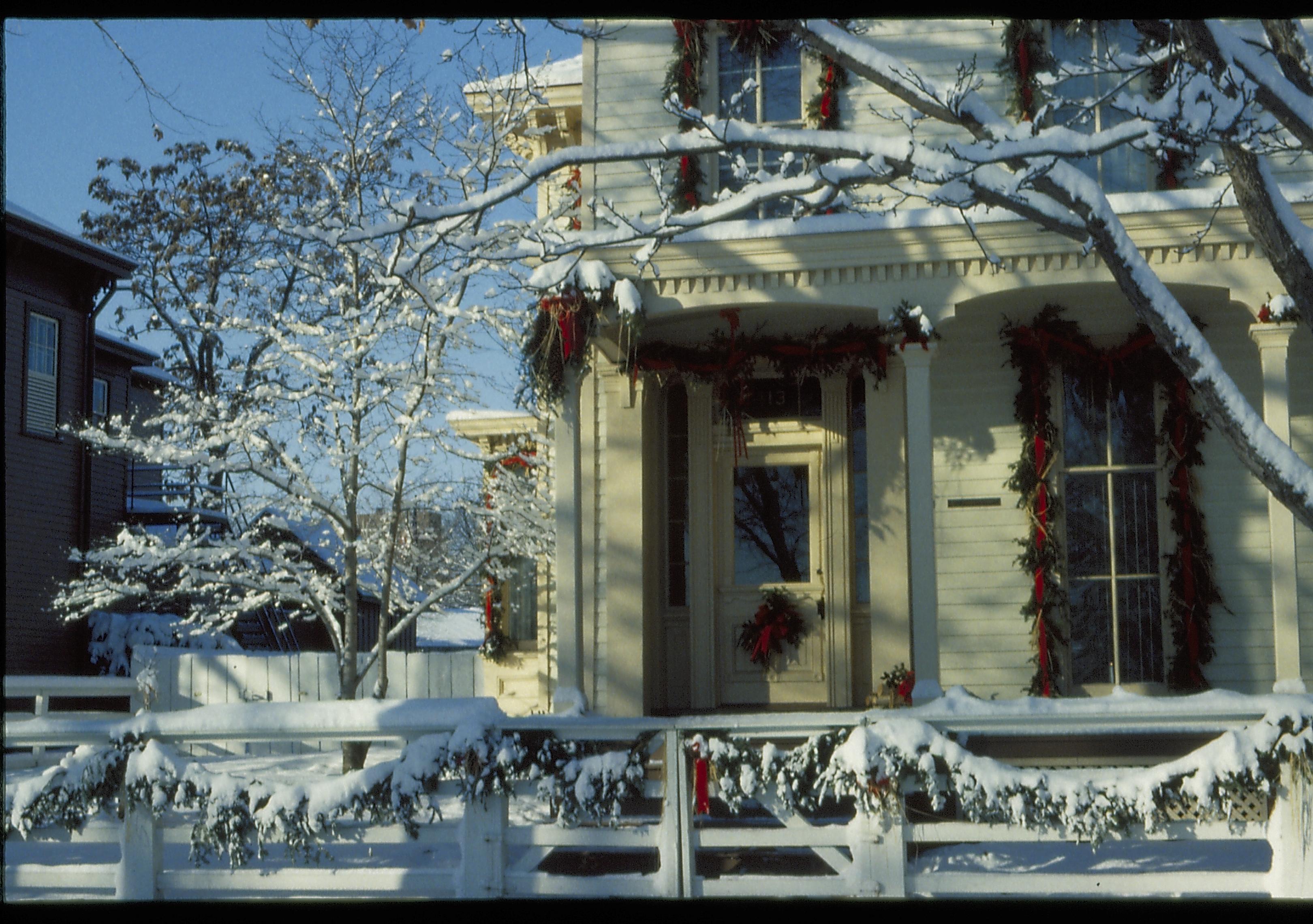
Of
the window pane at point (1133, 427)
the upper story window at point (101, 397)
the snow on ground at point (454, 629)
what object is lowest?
the snow on ground at point (454, 629)

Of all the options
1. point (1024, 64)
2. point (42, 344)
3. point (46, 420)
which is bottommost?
point (46, 420)

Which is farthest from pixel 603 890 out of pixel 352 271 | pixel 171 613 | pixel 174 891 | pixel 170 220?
pixel 170 220

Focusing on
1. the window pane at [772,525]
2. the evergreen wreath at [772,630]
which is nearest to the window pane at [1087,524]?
the window pane at [772,525]

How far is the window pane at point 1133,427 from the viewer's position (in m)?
10.2

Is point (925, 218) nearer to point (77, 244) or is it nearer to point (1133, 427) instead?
point (1133, 427)

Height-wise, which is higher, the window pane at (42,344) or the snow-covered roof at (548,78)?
the snow-covered roof at (548,78)

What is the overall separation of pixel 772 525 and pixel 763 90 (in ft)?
11.8

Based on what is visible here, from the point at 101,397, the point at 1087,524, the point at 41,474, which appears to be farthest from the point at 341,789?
the point at 101,397

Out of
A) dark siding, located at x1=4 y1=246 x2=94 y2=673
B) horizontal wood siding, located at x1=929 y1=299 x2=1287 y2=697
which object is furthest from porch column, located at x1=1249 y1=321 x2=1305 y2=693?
dark siding, located at x1=4 y1=246 x2=94 y2=673

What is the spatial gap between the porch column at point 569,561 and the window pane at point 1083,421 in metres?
3.90

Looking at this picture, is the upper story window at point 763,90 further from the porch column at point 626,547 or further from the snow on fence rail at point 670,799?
the snow on fence rail at point 670,799

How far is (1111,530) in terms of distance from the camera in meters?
10.2

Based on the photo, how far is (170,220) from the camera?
76.6 ft

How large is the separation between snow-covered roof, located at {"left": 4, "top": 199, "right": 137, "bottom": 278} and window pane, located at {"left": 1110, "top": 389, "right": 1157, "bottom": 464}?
45.5 feet
